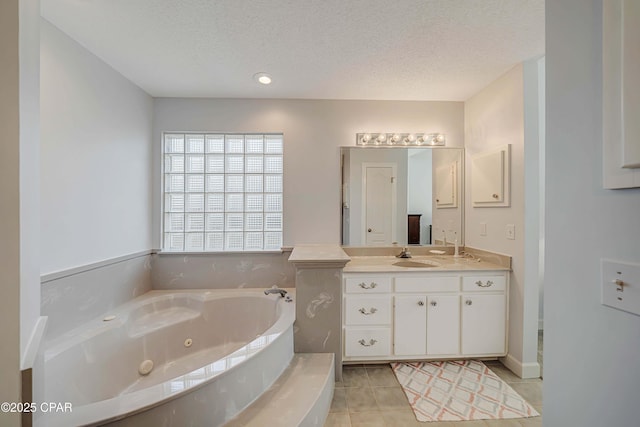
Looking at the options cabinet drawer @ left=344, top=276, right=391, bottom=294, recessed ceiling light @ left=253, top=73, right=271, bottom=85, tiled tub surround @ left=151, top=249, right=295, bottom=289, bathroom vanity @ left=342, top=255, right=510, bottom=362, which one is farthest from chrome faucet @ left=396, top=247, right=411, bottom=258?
recessed ceiling light @ left=253, top=73, right=271, bottom=85

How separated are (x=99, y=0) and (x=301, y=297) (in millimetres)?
2119

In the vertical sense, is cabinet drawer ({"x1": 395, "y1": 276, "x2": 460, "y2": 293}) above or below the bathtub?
above

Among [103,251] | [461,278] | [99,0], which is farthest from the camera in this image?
[461,278]

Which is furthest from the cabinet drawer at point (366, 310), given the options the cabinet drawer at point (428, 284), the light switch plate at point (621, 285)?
the light switch plate at point (621, 285)

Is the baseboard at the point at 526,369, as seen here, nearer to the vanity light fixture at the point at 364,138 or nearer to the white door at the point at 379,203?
the white door at the point at 379,203

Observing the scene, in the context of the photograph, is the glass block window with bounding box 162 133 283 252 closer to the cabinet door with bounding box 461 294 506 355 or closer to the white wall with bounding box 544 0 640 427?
the cabinet door with bounding box 461 294 506 355

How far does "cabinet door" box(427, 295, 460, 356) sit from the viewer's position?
2.18m

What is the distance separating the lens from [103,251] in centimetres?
204

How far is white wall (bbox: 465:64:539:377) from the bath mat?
32 cm

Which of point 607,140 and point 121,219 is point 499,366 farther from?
point 121,219

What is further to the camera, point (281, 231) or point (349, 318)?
point (281, 231)

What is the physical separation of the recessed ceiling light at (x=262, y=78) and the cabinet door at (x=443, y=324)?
2.29 metres

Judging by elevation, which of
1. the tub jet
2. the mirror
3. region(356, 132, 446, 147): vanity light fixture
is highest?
region(356, 132, 446, 147): vanity light fixture
